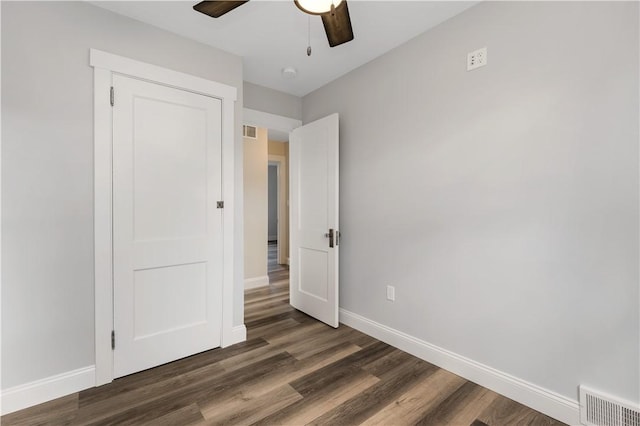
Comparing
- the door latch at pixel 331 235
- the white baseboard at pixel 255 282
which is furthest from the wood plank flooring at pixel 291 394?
the white baseboard at pixel 255 282

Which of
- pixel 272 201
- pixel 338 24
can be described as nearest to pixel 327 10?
pixel 338 24

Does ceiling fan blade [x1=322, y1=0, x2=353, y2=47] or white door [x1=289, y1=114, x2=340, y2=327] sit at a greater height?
ceiling fan blade [x1=322, y1=0, x2=353, y2=47]

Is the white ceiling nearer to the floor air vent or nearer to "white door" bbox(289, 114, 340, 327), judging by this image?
"white door" bbox(289, 114, 340, 327)

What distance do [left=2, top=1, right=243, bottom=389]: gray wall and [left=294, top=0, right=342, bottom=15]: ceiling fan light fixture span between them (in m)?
1.46

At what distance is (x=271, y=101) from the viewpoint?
328 centimetres

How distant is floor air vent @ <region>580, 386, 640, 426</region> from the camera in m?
1.42

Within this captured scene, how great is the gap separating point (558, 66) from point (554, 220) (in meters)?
0.86

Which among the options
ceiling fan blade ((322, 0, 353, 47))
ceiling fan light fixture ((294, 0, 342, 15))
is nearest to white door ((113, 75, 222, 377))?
ceiling fan blade ((322, 0, 353, 47))

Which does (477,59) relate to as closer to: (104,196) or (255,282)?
(104,196)

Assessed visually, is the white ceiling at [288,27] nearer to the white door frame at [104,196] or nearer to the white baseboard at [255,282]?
the white door frame at [104,196]

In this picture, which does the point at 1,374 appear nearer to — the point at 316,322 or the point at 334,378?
the point at 334,378

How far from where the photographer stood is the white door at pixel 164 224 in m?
2.06

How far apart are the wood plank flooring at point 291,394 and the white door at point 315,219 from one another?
64 cm

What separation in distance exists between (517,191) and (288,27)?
6.41 ft
